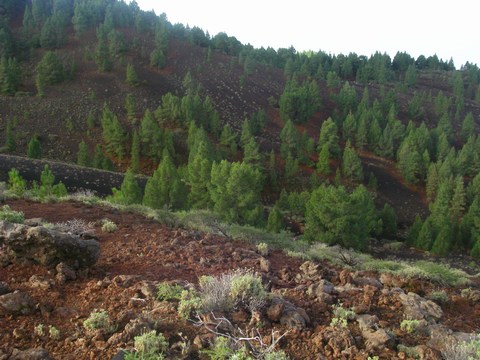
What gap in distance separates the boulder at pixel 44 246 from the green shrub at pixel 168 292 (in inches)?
75.9

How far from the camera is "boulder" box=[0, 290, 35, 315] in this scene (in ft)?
17.5

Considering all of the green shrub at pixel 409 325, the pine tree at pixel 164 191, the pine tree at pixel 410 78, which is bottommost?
the pine tree at pixel 164 191

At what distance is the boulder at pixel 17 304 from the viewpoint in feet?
17.5

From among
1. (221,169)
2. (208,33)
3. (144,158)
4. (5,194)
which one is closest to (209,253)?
(5,194)

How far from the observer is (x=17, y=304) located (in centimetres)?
541

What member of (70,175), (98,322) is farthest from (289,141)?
(98,322)

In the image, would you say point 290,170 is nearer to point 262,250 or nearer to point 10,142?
point 10,142

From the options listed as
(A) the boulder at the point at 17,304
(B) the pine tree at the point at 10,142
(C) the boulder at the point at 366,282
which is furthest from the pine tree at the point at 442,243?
(B) the pine tree at the point at 10,142

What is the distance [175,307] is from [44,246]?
9.80 feet

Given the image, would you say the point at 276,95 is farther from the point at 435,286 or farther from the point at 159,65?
the point at 435,286

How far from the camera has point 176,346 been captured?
15.7 feet

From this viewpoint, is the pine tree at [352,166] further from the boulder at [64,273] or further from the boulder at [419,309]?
the boulder at [64,273]

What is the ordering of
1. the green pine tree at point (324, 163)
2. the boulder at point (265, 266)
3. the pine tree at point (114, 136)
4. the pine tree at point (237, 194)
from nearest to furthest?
the boulder at point (265, 266), the pine tree at point (237, 194), the pine tree at point (114, 136), the green pine tree at point (324, 163)

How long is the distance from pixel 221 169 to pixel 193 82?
58631mm
